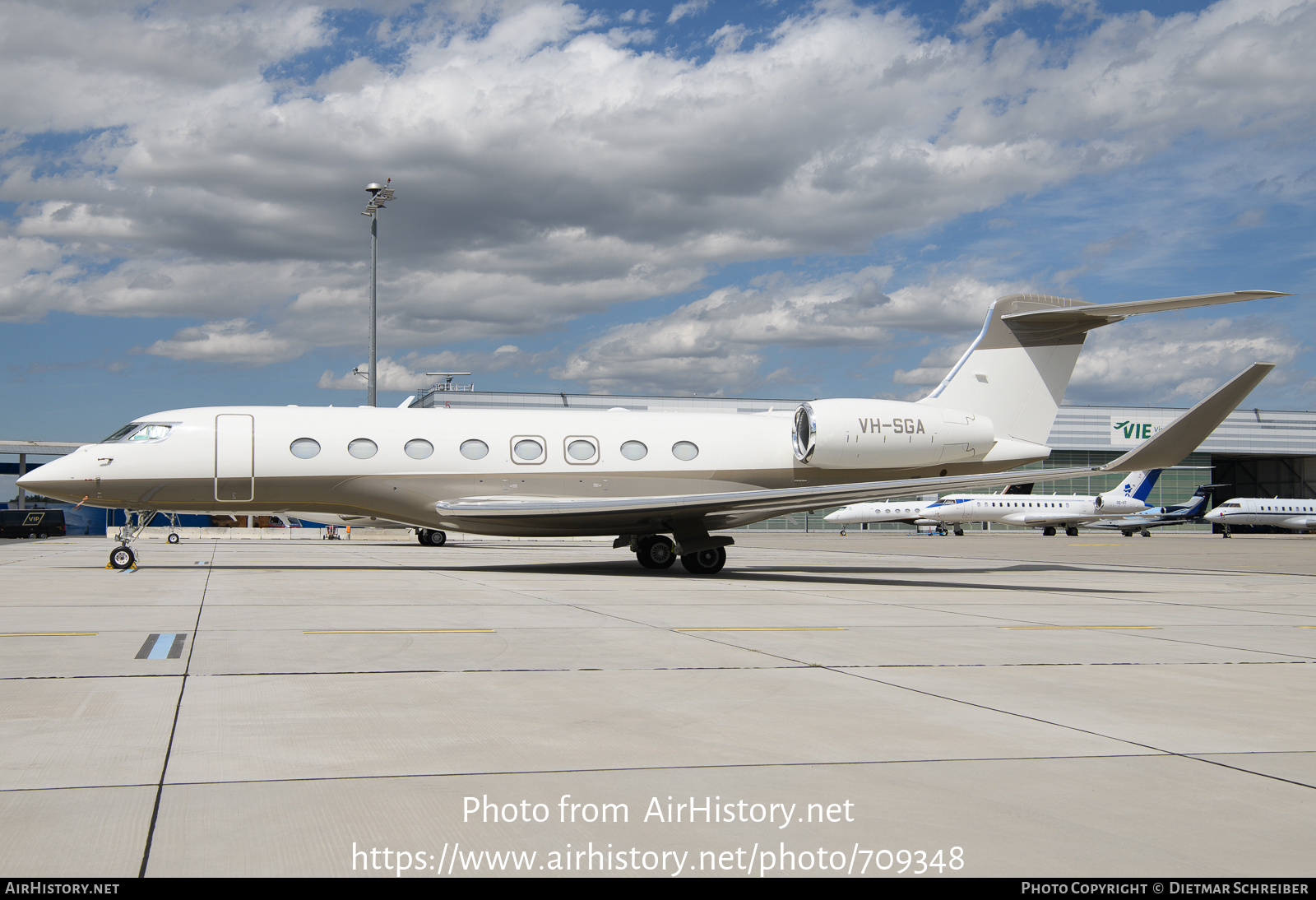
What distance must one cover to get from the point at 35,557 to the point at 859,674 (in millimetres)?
24235

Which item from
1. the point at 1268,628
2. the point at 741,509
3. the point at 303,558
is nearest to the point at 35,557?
the point at 303,558

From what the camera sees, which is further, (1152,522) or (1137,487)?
(1152,522)

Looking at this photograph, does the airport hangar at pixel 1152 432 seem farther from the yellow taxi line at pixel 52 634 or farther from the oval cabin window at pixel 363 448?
the yellow taxi line at pixel 52 634

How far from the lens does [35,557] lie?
24.8m

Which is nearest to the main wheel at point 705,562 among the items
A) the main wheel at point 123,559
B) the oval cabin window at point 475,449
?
the oval cabin window at point 475,449

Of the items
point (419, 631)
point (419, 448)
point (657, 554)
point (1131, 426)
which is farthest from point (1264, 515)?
point (419, 631)

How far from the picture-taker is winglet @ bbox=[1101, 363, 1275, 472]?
16.0 meters

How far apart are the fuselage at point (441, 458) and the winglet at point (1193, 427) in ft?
14.2

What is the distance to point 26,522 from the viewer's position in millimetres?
49000

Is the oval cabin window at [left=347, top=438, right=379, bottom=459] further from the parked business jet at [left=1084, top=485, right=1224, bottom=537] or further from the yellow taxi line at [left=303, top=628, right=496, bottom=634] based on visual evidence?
the parked business jet at [left=1084, top=485, right=1224, bottom=537]

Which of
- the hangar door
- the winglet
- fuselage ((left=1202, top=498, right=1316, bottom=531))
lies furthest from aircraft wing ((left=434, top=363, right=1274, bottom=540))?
fuselage ((left=1202, top=498, right=1316, bottom=531))

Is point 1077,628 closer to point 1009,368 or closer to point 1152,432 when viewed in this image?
point 1009,368

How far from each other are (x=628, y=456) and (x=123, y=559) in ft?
30.8

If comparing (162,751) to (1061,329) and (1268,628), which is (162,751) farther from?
(1061,329)
